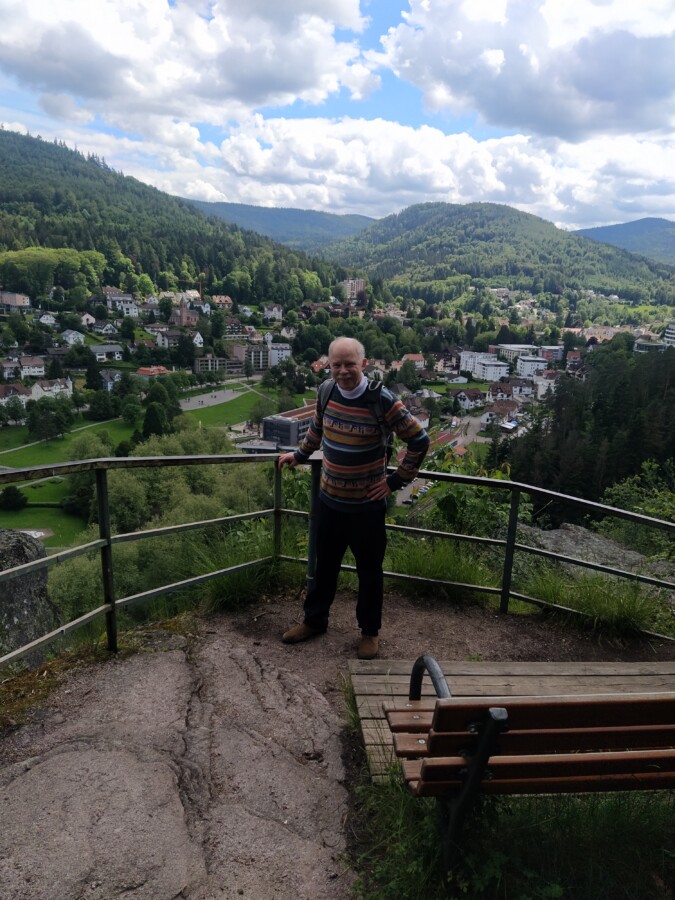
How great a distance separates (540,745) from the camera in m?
1.56

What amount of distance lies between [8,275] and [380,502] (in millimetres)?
117126

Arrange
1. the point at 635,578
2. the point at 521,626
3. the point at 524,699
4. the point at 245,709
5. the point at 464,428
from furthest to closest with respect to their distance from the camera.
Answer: the point at 464,428
the point at 521,626
the point at 635,578
the point at 245,709
the point at 524,699

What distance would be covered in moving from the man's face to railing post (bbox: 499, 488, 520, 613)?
145 cm

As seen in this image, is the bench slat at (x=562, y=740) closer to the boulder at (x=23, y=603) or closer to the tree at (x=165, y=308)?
the boulder at (x=23, y=603)

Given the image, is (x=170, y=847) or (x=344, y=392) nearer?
(x=170, y=847)

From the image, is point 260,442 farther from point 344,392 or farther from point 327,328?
point 327,328

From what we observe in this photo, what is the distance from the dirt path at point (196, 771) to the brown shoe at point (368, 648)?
3.0 inches

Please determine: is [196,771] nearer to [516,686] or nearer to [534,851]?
[534,851]

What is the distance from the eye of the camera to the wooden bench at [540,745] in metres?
1.51

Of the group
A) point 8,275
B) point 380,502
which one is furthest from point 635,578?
point 8,275

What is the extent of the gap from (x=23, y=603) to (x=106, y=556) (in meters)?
2.52

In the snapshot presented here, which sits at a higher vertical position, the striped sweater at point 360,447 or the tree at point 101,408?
the striped sweater at point 360,447

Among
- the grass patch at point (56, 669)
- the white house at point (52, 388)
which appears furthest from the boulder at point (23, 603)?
the white house at point (52, 388)

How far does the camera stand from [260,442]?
4631cm
